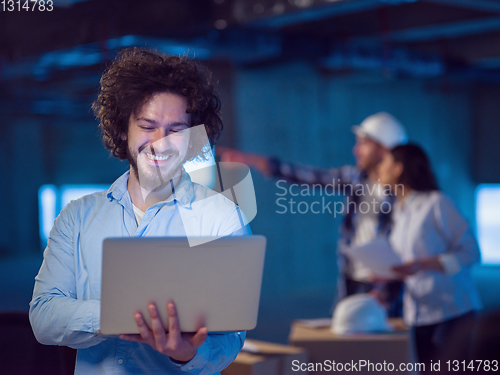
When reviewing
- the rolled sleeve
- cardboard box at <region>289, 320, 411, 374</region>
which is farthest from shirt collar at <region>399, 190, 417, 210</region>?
the rolled sleeve

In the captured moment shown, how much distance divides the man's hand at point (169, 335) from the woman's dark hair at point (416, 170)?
196 centimetres

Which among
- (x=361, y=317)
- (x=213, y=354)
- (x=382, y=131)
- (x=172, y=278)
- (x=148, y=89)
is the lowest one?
(x=361, y=317)

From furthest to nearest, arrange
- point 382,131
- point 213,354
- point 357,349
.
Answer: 1. point 382,131
2. point 357,349
3. point 213,354

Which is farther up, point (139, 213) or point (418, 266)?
point (139, 213)

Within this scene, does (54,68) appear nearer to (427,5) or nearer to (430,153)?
(427,5)

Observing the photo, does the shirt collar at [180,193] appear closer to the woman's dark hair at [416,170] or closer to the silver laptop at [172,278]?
the silver laptop at [172,278]

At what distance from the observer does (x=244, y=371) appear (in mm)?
2270

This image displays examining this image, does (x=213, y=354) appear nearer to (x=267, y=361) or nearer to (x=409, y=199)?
(x=267, y=361)

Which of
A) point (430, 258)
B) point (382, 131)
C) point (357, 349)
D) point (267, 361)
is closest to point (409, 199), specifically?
point (430, 258)

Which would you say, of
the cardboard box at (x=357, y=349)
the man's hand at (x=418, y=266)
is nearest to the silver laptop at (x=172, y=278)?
the cardboard box at (x=357, y=349)

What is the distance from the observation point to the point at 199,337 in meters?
0.98

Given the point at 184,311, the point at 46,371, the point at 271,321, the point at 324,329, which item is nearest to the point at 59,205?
the point at 271,321

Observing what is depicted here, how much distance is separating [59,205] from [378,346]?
809 cm

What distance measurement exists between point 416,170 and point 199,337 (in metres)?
1.97
